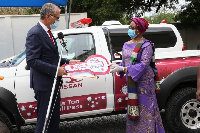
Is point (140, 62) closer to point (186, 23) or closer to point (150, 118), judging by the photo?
point (150, 118)

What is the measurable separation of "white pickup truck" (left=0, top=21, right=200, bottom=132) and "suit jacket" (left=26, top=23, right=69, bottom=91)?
639mm

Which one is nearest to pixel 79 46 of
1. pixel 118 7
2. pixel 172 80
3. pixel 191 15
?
pixel 172 80

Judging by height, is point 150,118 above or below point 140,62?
below

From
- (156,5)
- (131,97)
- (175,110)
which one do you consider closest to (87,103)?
(131,97)

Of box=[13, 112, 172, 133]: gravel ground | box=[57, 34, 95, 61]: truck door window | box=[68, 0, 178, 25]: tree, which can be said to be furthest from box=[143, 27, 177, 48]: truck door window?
box=[68, 0, 178, 25]: tree

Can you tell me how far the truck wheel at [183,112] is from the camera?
3.92m

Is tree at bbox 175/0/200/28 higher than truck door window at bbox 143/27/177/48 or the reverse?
higher

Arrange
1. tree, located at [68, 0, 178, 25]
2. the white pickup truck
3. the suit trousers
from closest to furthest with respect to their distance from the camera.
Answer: the suit trousers < the white pickup truck < tree, located at [68, 0, 178, 25]

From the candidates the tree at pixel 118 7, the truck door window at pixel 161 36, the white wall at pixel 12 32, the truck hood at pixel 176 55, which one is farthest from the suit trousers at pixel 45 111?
the tree at pixel 118 7

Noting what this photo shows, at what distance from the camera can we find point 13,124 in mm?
3641

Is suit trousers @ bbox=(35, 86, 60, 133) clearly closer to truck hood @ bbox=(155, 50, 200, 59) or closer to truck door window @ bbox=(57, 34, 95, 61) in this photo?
truck door window @ bbox=(57, 34, 95, 61)

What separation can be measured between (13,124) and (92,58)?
1.45m

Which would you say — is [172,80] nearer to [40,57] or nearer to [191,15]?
[40,57]

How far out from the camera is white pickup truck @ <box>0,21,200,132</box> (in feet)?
11.8
